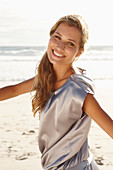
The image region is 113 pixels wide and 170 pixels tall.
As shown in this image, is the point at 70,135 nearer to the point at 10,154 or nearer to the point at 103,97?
the point at 10,154

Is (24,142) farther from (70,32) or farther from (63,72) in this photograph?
(70,32)

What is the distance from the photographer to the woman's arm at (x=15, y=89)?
2140mm

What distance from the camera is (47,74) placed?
1.99 metres

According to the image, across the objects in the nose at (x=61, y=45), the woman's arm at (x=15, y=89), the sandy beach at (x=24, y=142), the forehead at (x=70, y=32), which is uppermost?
the forehead at (x=70, y=32)

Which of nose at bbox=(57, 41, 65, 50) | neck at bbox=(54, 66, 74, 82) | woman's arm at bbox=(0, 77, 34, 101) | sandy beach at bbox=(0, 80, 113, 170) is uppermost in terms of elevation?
nose at bbox=(57, 41, 65, 50)

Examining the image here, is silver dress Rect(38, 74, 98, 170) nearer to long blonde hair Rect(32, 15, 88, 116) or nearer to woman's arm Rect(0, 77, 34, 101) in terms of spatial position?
long blonde hair Rect(32, 15, 88, 116)

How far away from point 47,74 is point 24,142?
3179mm

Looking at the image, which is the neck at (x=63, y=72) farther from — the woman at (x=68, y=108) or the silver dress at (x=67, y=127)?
the silver dress at (x=67, y=127)

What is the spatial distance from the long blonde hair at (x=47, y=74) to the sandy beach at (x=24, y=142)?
2.19 meters

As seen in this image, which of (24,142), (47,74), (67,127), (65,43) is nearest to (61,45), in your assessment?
(65,43)

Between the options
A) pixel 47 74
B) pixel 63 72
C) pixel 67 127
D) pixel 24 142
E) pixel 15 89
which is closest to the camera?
pixel 67 127

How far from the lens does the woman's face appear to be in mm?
1720

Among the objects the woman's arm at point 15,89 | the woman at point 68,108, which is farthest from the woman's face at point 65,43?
the woman's arm at point 15,89

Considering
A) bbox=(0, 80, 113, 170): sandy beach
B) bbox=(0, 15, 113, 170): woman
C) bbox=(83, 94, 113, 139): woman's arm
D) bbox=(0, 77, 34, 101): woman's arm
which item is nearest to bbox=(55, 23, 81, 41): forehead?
bbox=(0, 15, 113, 170): woman
